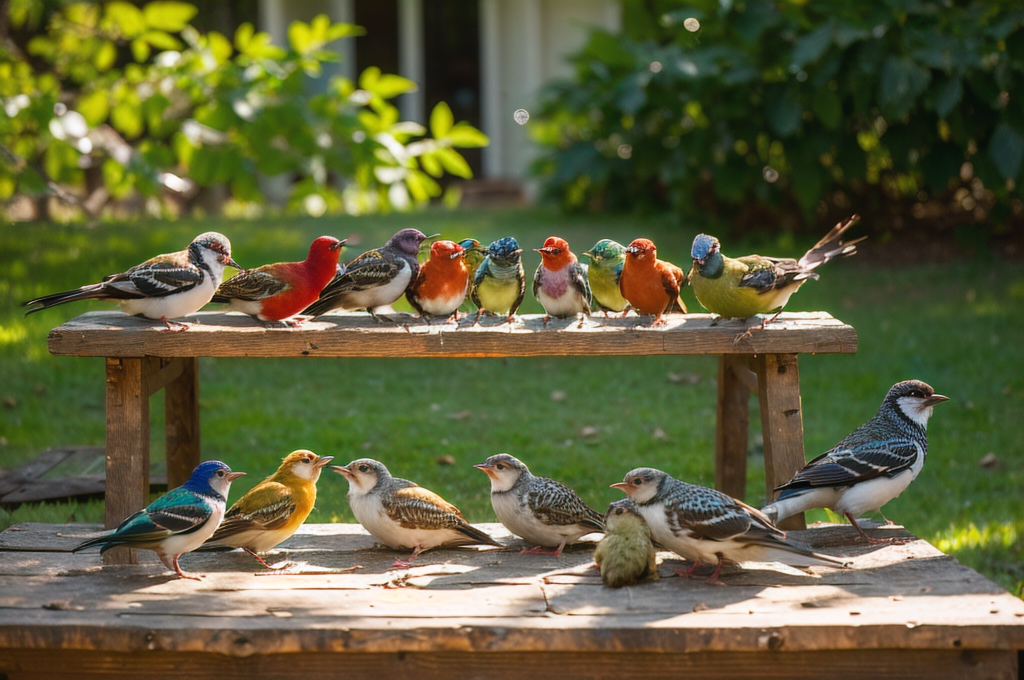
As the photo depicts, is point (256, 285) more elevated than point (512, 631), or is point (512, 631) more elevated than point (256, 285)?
point (256, 285)

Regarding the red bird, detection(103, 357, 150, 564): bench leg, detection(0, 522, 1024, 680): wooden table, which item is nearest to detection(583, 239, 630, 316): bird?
the red bird

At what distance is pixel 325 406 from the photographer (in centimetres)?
774

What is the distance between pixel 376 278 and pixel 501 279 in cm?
56

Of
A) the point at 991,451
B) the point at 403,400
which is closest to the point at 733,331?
the point at 991,451

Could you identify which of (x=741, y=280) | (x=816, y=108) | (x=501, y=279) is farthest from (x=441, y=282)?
(x=816, y=108)

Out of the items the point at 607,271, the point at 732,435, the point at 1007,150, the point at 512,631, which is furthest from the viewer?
the point at 1007,150

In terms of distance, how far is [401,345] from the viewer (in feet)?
14.1

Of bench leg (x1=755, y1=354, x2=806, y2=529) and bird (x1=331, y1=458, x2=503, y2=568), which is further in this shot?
bench leg (x1=755, y1=354, x2=806, y2=529)

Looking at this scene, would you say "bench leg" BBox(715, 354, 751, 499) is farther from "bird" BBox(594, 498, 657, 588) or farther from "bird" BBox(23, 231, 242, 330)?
"bird" BBox(23, 231, 242, 330)

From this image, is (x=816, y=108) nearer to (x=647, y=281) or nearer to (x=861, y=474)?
(x=647, y=281)

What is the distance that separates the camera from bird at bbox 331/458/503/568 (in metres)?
4.28

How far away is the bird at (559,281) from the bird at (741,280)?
504 millimetres

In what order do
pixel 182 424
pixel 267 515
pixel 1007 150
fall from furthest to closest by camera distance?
pixel 1007 150 → pixel 182 424 → pixel 267 515

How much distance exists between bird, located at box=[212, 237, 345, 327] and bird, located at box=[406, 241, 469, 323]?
1.28 ft
